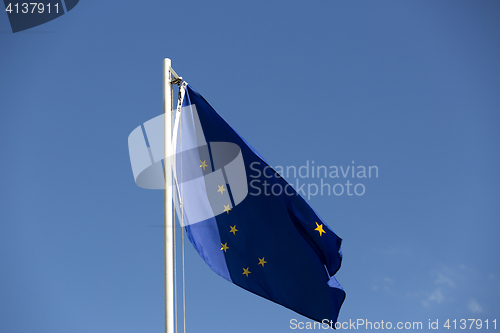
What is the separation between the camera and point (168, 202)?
7.46 metres

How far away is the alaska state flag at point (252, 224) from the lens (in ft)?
29.0

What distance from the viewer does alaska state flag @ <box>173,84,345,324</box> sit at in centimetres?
883

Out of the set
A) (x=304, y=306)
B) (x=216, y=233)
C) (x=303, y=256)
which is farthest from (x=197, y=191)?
(x=304, y=306)

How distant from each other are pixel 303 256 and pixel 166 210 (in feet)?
9.79

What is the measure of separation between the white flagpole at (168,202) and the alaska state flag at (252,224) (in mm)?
723

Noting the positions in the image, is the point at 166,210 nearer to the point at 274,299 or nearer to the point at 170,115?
the point at 170,115

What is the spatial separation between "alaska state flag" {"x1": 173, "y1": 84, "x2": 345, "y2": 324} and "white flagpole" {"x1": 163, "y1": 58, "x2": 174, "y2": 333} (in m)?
0.72

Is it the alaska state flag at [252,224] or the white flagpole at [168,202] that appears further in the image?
the alaska state flag at [252,224]

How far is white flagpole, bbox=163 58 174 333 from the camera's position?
7008mm

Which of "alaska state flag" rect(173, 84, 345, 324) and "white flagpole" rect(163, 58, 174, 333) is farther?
"alaska state flag" rect(173, 84, 345, 324)

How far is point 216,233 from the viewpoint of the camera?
8969 mm

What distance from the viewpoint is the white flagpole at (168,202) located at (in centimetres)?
701

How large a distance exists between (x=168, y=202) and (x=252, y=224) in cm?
213

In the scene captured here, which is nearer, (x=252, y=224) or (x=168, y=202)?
(x=168, y=202)
